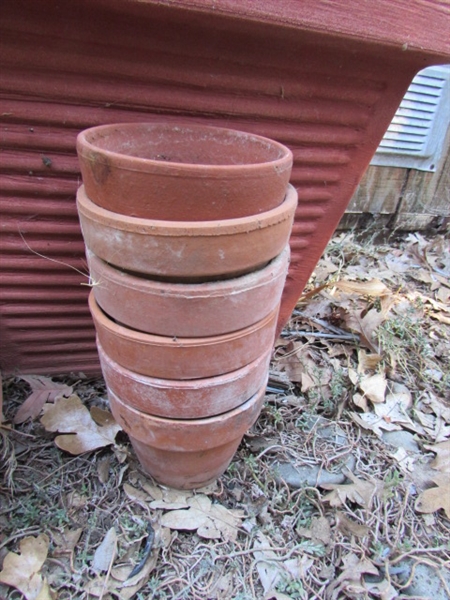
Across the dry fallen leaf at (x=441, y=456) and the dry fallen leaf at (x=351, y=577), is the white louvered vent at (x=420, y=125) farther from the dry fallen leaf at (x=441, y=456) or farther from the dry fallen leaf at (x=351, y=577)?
the dry fallen leaf at (x=351, y=577)

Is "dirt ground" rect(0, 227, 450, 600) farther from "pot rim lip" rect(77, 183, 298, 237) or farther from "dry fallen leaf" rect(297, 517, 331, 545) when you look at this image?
"pot rim lip" rect(77, 183, 298, 237)

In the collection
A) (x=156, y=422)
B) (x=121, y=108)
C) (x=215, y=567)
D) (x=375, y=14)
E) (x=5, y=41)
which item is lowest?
(x=215, y=567)

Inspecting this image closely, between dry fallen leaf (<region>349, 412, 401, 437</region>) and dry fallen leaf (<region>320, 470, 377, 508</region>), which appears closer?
dry fallen leaf (<region>320, 470, 377, 508</region>)

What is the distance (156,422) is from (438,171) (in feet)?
8.61

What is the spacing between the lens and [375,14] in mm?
893

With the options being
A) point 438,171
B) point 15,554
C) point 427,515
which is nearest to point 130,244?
point 15,554

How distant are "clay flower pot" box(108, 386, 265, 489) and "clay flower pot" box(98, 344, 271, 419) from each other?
3 cm

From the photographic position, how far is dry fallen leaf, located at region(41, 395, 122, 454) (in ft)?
4.12

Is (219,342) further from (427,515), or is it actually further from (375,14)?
(427,515)

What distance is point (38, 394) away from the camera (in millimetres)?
1420

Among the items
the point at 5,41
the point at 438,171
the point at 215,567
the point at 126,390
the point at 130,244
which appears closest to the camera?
the point at 130,244

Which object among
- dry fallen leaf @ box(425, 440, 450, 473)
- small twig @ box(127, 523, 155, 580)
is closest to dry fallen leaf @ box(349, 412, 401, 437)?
dry fallen leaf @ box(425, 440, 450, 473)

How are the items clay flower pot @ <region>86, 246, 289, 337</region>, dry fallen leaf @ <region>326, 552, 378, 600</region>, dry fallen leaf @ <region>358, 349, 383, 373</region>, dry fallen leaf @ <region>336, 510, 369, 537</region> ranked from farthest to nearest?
1. dry fallen leaf @ <region>358, 349, 383, 373</region>
2. dry fallen leaf @ <region>336, 510, 369, 537</region>
3. dry fallen leaf @ <region>326, 552, 378, 600</region>
4. clay flower pot @ <region>86, 246, 289, 337</region>

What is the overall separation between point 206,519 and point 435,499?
703 millimetres
